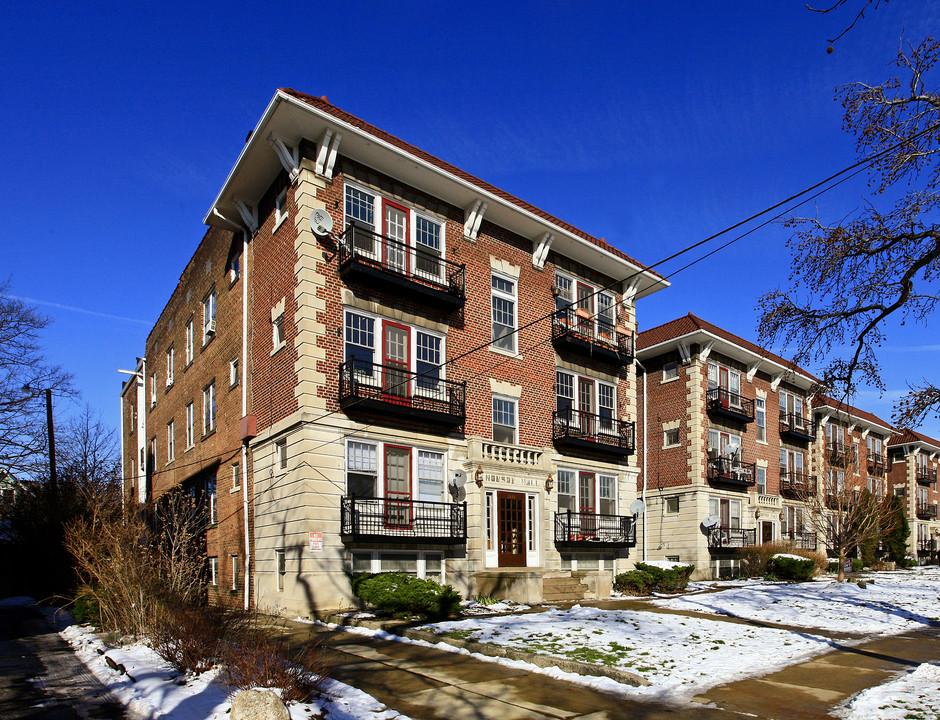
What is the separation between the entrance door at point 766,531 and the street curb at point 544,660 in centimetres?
3024

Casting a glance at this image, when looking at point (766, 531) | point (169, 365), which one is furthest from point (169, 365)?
point (766, 531)

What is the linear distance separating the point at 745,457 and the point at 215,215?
95.2ft

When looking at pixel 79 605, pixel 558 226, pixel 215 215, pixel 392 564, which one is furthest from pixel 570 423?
pixel 79 605

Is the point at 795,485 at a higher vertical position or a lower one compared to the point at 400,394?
lower

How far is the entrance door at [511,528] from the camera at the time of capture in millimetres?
23231

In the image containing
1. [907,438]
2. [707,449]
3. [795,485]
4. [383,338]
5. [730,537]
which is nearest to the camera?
[383,338]

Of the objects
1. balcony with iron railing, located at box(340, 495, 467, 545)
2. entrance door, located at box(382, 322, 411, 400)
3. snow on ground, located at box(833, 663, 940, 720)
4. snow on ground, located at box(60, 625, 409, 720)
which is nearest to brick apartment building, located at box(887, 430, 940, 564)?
balcony with iron railing, located at box(340, 495, 467, 545)

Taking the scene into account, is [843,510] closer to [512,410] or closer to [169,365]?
[512,410]

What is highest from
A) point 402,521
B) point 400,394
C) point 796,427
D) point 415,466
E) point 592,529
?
point 400,394

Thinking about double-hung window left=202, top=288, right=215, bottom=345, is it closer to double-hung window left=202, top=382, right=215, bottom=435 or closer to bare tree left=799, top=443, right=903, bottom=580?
double-hung window left=202, top=382, right=215, bottom=435

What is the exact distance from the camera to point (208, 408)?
90.6 ft

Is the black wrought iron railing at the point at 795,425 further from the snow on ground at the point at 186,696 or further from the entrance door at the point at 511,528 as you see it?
the snow on ground at the point at 186,696

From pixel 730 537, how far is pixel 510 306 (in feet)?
61.5

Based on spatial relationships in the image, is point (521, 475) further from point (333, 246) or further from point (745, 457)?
point (745, 457)
